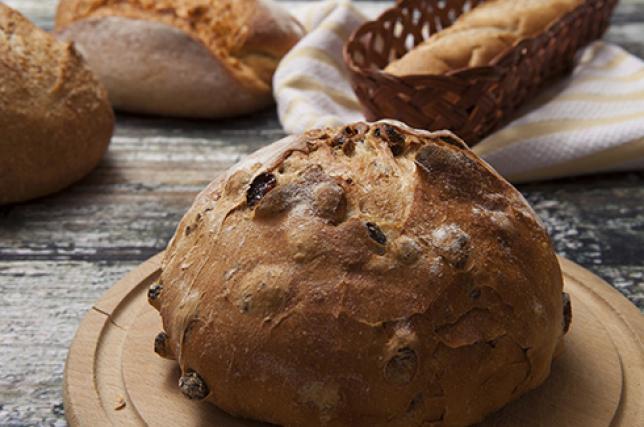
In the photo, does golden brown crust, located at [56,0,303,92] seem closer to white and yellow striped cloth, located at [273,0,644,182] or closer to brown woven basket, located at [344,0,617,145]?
white and yellow striped cloth, located at [273,0,644,182]

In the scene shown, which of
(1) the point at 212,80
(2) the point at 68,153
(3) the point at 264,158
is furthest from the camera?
(1) the point at 212,80

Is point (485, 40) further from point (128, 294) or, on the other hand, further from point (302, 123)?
point (128, 294)

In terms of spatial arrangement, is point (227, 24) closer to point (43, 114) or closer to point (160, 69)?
point (160, 69)

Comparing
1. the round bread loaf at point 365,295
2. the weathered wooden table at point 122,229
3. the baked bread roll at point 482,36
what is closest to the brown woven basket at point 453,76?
the baked bread roll at point 482,36

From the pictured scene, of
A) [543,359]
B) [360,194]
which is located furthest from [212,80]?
[543,359]

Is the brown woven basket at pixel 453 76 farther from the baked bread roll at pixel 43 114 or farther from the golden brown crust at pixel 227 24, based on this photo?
the baked bread roll at pixel 43 114

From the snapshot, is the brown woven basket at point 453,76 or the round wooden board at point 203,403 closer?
the round wooden board at point 203,403

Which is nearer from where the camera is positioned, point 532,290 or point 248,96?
point 532,290
